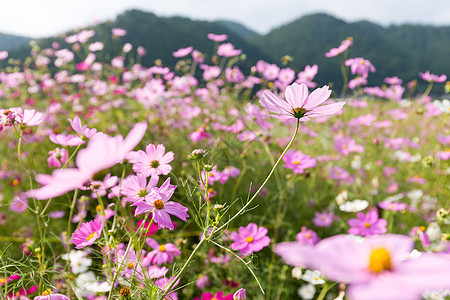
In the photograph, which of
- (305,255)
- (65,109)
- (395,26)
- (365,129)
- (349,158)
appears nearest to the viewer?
(305,255)

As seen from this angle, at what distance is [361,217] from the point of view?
112 centimetres

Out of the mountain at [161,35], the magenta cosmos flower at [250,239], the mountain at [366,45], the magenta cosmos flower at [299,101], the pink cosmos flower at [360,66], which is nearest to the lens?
the magenta cosmos flower at [299,101]

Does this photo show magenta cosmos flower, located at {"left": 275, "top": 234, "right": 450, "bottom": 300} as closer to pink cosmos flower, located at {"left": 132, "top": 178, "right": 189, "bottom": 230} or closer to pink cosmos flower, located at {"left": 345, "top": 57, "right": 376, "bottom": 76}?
pink cosmos flower, located at {"left": 132, "top": 178, "right": 189, "bottom": 230}

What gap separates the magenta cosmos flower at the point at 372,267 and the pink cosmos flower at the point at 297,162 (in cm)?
82

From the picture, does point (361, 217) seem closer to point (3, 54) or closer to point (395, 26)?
point (3, 54)

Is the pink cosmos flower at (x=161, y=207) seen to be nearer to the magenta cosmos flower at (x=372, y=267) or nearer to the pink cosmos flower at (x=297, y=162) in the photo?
the magenta cosmos flower at (x=372, y=267)

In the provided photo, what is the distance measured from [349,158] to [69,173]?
6.82 ft

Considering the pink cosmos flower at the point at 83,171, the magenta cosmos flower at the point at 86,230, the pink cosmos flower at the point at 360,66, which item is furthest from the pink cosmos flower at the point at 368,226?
the pink cosmos flower at the point at 83,171

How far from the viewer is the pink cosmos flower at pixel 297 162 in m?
1.08

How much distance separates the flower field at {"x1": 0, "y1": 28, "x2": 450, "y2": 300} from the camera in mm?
288

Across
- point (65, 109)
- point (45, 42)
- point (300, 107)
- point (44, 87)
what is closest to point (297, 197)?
point (300, 107)

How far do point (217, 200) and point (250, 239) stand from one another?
469 mm

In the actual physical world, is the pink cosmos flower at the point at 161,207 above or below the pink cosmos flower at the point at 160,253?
above

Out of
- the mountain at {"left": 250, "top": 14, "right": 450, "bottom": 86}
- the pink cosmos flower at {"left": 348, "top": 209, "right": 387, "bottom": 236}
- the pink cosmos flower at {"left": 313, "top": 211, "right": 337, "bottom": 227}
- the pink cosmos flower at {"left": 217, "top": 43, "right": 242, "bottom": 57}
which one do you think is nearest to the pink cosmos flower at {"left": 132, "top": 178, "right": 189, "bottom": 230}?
the pink cosmos flower at {"left": 348, "top": 209, "right": 387, "bottom": 236}
